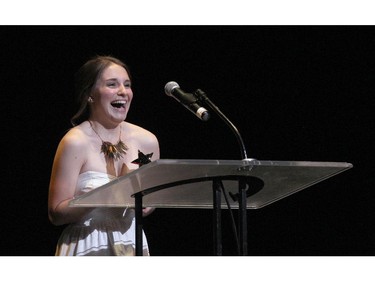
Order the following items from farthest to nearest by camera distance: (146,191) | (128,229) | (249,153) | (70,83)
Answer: (249,153) → (70,83) → (128,229) → (146,191)

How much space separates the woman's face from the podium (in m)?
0.76

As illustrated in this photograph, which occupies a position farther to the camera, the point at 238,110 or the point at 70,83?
the point at 238,110

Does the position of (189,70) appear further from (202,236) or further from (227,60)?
(202,236)

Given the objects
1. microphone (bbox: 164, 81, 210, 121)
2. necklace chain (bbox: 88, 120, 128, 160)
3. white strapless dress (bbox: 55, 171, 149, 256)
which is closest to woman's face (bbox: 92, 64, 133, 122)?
necklace chain (bbox: 88, 120, 128, 160)

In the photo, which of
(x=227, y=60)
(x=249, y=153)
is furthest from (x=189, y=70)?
(x=249, y=153)

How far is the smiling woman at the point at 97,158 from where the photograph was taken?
11.9 feet

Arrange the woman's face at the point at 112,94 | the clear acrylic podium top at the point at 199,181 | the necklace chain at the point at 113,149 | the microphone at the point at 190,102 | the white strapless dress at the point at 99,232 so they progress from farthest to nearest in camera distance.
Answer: the woman's face at the point at 112,94
the necklace chain at the point at 113,149
the white strapless dress at the point at 99,232
the microphone at the point at 190,102
the clear acrylic podium top at the point at 199,181

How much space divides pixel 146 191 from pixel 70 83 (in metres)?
1.44

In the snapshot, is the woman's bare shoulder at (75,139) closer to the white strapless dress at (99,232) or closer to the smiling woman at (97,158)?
the smiling woman at (97,158)


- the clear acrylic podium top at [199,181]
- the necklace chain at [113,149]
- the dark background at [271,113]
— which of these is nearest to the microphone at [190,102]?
the clear acrylic podium top at [199,181]

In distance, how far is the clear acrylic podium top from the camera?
2740 millimetres

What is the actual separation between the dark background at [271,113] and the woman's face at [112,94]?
0.42 meters

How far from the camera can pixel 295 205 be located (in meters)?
A: 4.73

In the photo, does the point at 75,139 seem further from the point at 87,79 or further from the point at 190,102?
the point at 190,102
